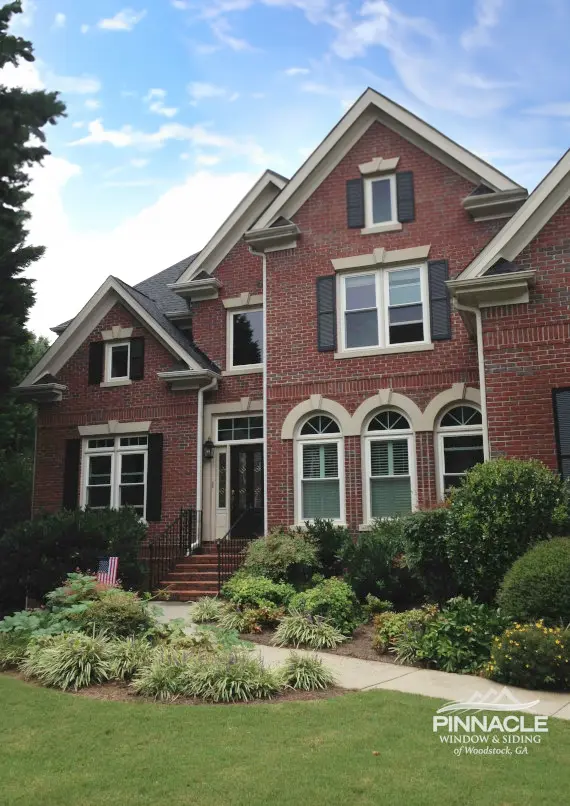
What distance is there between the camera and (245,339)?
17625 millimetres

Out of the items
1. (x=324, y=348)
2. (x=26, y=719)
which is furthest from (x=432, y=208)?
(x=26, y=719)

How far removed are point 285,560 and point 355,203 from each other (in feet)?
26.3

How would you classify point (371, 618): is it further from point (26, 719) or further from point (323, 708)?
point (26, 719)

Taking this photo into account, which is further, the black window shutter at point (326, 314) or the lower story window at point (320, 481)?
the black window shutter at point (326, 314)

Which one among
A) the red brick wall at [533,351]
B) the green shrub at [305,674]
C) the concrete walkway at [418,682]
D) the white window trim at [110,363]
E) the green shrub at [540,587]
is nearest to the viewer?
the concrete walkway at [418,682]

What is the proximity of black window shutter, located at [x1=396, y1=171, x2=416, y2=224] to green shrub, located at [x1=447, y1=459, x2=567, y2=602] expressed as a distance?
7189mm

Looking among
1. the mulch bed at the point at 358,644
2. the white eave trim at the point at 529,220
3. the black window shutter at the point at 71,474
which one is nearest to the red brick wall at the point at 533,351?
the white eave trim at the point at 529,220

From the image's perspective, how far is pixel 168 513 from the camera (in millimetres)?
16922

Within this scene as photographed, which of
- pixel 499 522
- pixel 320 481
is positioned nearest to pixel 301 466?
pixel 320 481

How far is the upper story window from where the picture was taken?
17.4 m

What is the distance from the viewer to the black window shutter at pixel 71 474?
59.4 feet

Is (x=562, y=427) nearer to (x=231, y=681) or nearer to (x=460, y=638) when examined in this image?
(x=460, y=638)

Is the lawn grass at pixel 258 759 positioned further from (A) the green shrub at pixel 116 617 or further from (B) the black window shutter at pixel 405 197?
(B) the black window shutter at pixel 405 197

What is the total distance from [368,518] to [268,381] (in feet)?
12.2
